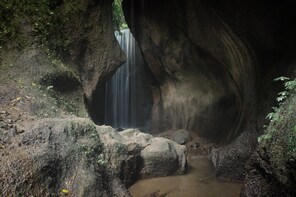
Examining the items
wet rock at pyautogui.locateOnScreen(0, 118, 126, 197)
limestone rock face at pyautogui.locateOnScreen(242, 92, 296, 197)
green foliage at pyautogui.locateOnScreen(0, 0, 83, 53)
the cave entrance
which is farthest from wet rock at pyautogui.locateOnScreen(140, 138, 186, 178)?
the cave entrance

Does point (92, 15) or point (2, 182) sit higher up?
point (92, 15)

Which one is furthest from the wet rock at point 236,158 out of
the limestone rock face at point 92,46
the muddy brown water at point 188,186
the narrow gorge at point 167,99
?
the limestone rock face at point 92,46

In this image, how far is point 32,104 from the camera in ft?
20.1

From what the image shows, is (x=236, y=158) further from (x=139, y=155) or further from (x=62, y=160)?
(x=62, y=160)

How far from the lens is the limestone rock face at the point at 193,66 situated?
30.1ft

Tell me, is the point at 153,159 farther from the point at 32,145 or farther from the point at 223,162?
the point at 32,145

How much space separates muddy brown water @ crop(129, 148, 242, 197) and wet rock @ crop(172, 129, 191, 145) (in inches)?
124

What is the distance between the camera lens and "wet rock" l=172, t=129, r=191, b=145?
11.5 meters

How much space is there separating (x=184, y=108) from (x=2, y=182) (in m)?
9.34

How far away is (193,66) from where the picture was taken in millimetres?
11688

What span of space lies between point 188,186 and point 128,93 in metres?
9.62

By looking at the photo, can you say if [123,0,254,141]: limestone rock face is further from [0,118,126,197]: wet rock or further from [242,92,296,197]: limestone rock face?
[0,118,126,197]: wet rock

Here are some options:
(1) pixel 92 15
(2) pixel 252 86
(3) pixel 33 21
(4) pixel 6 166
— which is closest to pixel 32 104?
(4) pixel 6 166

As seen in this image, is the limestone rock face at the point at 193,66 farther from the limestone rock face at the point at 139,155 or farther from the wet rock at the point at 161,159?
the limestone rock face at the point at 139,155
